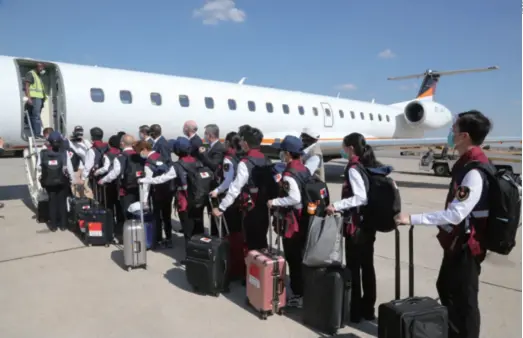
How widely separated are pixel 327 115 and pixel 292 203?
13.2m

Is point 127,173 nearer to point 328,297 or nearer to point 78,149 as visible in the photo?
point 78,149

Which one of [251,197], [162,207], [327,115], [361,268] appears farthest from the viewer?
[327,115]

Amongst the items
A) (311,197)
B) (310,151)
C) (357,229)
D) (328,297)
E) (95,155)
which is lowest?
(328,297)

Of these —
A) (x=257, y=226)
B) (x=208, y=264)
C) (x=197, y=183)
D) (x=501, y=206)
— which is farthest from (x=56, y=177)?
(x=501, y=206)

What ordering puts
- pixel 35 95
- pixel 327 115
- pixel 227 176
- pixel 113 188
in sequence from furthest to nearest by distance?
pixel 327 115
pixel 35 95
pixel 113 188
pixel 227 176

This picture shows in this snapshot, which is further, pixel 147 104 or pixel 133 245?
pixel 147 104

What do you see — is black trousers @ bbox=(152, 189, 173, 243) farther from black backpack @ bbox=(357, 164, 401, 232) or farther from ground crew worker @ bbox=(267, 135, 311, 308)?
black backpack @ bbox=(357, 164, 401, 232)

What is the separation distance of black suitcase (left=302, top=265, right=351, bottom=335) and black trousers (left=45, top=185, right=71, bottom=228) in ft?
17.6

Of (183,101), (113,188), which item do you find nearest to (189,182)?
(113,188)

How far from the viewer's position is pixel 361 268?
406 centimetres

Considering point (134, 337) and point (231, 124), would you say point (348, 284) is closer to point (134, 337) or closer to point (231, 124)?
point (134, 337)

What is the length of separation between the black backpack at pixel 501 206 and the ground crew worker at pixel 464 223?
0.14 ft

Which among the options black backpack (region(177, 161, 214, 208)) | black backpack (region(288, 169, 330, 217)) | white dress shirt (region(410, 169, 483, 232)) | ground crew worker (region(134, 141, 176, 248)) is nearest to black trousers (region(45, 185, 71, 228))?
ground crew worker (region(134, 141, 176, 248))

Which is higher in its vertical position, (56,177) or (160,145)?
(160,145)
